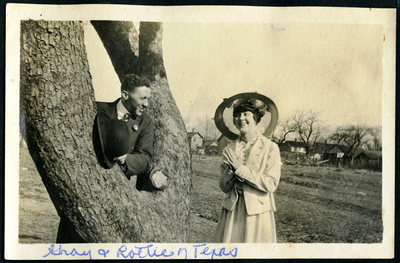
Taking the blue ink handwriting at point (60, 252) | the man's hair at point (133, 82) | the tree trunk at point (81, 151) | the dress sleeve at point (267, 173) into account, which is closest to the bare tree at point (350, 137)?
the dress sleeve at point (267, 173)

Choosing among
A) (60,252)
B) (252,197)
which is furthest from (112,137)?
(252,197)

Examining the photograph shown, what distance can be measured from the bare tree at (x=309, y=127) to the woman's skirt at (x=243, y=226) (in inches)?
24.4

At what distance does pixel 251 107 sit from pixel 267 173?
20.8 inches

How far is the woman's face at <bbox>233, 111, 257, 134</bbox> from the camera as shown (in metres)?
2.75

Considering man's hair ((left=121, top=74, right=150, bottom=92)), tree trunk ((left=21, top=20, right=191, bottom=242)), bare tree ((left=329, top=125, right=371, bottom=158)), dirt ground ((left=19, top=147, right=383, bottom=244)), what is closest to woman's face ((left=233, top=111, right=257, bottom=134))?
dirt ground ((left=19, top=147, right=383, bottom=244))

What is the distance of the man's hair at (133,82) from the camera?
105 inches

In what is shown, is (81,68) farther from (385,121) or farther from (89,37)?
(385,121)

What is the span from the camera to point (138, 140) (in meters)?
2.61

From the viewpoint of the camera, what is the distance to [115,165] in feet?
8.20

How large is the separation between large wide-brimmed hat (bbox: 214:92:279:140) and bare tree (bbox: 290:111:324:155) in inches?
6.9

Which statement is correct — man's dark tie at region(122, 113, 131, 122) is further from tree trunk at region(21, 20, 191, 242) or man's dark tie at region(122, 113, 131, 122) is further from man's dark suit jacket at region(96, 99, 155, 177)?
tree trunk at region(21, 20, 191, 242)

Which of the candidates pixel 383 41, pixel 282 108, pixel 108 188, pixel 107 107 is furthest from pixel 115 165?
pixel 383 41

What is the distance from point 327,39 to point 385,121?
0.81m

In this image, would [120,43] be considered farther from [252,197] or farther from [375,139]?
[375,139]
